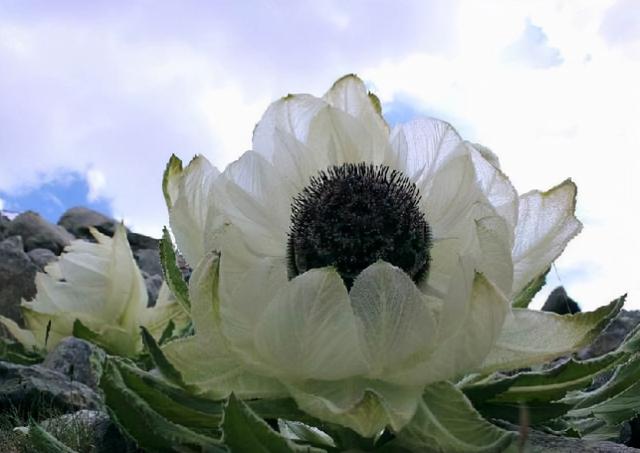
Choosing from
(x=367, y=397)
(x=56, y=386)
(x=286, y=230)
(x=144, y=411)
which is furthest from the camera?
(x=56, y=386)

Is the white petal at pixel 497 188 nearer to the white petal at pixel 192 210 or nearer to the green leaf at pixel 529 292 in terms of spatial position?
the green leaf at pixel 529 292

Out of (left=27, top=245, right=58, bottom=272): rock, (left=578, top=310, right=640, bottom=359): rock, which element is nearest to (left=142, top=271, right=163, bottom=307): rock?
(left=27, top=245, right=58, bottom=272): rock

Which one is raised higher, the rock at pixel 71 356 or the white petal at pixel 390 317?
the rock at pixel 71 356

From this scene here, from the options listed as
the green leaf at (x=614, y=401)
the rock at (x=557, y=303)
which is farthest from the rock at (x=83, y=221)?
the green leaf at (x=614, y=401)

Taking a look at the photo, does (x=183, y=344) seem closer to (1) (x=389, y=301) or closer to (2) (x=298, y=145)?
(1) (x=389, y=301)

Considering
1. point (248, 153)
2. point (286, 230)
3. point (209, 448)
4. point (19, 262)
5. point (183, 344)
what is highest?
point (19, 262)

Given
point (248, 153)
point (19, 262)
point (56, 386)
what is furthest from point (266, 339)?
point (19, 262)

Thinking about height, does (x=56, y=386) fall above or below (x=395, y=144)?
below
